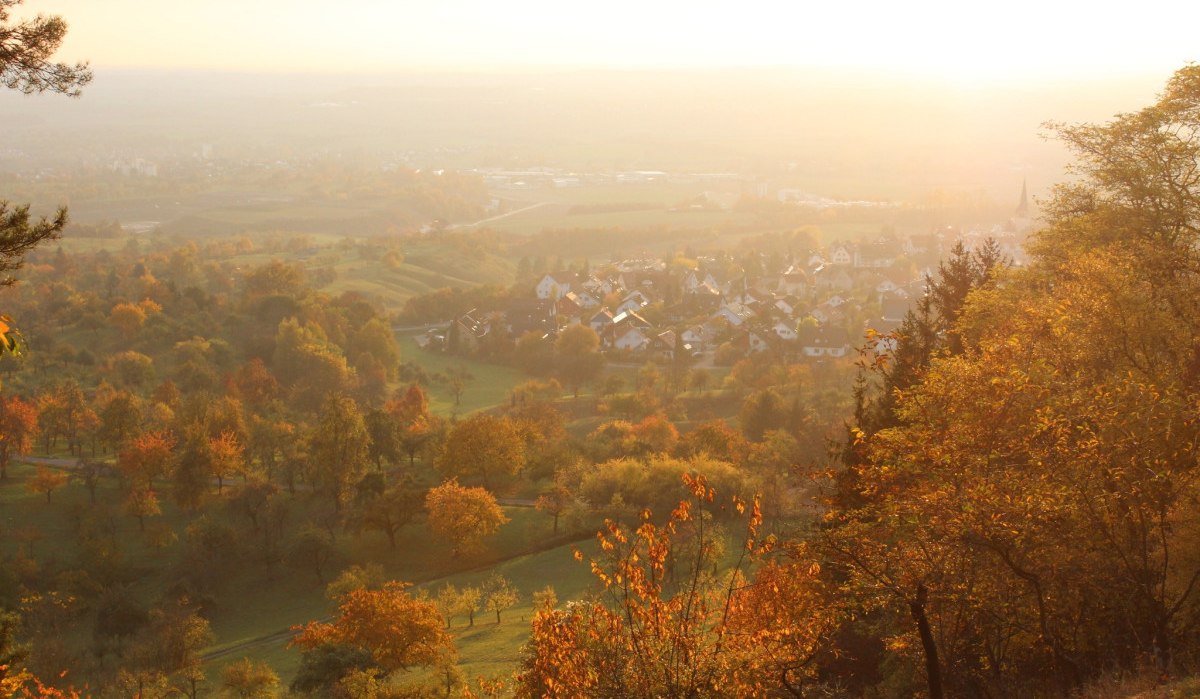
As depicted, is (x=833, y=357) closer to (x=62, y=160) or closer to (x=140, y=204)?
(x=140, y=204)

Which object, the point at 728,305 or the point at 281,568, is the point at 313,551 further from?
the point at 728,305

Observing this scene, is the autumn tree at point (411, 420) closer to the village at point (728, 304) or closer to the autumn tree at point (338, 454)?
the autumn tree at point (338, 454)

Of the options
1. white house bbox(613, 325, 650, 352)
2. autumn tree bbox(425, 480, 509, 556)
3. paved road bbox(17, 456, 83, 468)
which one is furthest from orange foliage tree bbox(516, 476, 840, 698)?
white house bbox(613, 325, 650, 352)

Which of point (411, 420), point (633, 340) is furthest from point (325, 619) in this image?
point (633, 340)

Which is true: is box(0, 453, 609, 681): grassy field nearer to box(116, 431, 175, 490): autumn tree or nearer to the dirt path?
the dirt path

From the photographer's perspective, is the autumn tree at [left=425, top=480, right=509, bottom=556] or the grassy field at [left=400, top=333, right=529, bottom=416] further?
the grassy field at [left=400, top=333, right=529, bottom=416]

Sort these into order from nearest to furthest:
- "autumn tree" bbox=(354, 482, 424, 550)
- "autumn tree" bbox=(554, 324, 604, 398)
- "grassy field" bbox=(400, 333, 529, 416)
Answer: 1. "autumn tree" bbox=(354, 482, 424, 550)
2. "grassy field" bbox=(400, 333, 529, 416)
3. "autumn tree" bbox=(554, 324, 604, 398)
